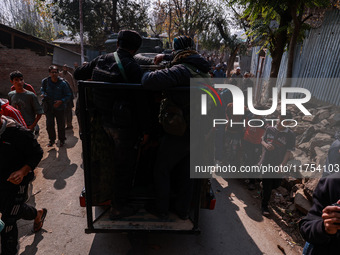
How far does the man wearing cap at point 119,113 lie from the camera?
2.47m

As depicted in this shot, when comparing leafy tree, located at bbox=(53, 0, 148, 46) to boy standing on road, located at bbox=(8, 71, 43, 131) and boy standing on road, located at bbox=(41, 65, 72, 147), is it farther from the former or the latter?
boy standing on road, located at bbox=(8, 71, 43, 131)

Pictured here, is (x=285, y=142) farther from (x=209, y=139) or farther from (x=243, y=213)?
(x=209, y=139)

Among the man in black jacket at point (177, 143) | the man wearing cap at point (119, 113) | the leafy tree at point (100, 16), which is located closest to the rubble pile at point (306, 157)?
the man in black jacket at point (177, 143)

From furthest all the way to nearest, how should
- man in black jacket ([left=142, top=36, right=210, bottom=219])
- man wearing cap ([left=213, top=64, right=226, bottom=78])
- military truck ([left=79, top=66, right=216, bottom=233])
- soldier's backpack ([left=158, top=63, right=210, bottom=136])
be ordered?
man wearing cap ([left=213, top=64, right=226, bottom=78]) → military truck ([left=79, top=66, right=216, bottom=233]) → soldier's backpack ([left=158, top=63, right=210, bottom=136]) → man in black jacket ([left=142, top=36, right=210, bottom=219])

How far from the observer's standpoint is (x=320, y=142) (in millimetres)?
5648

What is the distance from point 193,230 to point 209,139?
43.3 inches

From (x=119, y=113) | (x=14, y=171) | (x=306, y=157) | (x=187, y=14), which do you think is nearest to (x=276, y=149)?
(x=306, y=157)

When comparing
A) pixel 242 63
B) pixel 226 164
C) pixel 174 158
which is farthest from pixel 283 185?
pixel 242 63

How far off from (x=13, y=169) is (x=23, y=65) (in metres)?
15.3

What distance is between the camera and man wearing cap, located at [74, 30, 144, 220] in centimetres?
247

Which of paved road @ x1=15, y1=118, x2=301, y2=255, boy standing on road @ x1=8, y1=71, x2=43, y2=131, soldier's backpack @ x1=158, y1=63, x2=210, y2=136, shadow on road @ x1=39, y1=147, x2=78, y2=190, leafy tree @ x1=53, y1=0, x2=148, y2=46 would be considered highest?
leafy tree @ x1=53, y1=0, x2=148, y2=46

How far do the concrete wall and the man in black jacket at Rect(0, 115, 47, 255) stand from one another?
14596 mm

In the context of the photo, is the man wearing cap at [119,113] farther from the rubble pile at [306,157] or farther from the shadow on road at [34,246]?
the rubble pile at [306,157]

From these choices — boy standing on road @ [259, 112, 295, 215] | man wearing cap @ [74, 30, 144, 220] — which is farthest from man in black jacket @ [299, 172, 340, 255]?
boy standing on road @ [259, 112, 295, 215]
